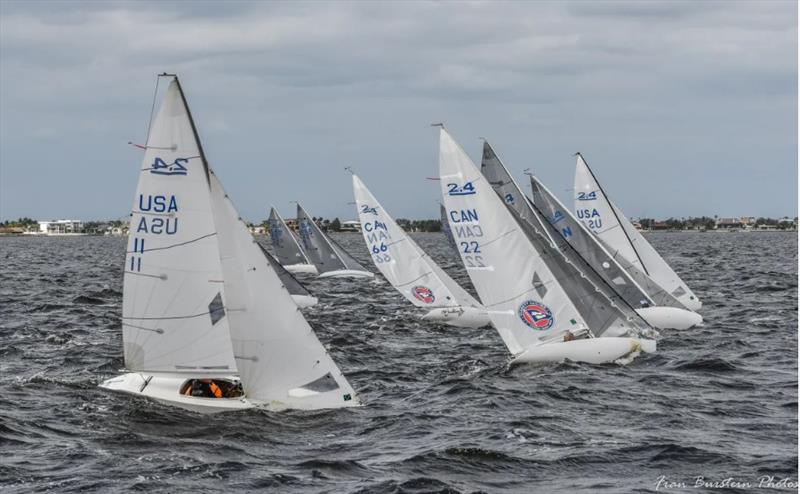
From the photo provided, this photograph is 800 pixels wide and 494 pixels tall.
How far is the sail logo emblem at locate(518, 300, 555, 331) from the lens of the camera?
31.6m

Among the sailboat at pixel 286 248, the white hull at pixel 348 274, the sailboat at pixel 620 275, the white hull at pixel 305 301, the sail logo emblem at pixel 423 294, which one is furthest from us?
the sailboat at pixel 286 248

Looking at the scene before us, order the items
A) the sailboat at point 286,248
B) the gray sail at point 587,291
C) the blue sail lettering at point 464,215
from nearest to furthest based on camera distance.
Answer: the blue sail lettering at point 464,215
the gray sail at point 587,291
the sailboat at point 286,248

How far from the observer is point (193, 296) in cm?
2516

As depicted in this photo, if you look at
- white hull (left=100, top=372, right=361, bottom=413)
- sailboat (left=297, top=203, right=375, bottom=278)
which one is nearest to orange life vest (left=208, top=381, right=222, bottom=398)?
white hull (left=100, top=372, right=361, bottom=413)

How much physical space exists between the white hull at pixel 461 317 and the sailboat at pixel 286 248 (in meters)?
35.6

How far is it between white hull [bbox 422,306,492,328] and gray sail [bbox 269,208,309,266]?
1455 inches

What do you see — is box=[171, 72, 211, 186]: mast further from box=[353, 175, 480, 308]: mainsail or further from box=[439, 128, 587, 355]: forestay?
box=[353, 175, 480, 308]: mainsail

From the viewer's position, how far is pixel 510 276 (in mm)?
31859

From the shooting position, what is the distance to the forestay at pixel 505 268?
31703 mm

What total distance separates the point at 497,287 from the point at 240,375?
9433mm

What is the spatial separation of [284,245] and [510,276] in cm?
4986

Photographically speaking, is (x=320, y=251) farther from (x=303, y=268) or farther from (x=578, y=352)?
(x=578, y=352)

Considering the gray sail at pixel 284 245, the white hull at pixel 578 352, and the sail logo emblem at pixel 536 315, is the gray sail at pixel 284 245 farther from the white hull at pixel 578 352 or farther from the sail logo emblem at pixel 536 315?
the white hull at pixel 578 352

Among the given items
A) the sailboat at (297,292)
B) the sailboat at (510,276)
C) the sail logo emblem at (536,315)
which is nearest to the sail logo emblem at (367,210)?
the sailboat at (297,292)
